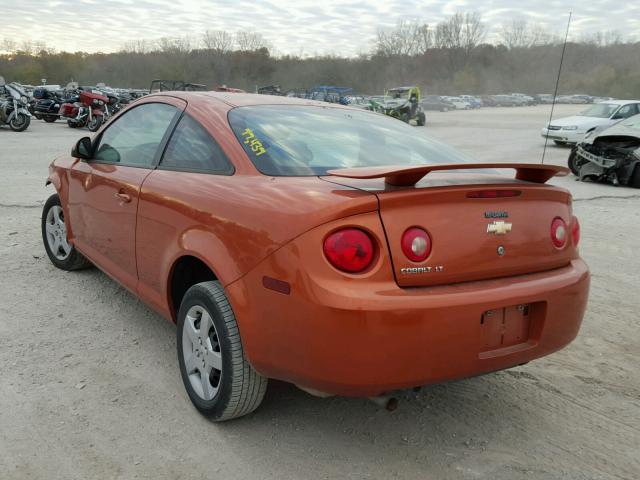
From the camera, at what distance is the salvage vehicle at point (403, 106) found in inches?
1062

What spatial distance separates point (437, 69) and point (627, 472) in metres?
120

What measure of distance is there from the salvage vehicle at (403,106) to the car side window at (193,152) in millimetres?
24033

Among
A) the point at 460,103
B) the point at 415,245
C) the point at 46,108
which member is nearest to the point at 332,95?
the point at 46,108

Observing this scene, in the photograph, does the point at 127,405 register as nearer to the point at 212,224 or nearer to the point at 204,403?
the point at 204,403

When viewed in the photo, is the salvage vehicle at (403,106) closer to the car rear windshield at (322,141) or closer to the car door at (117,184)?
the car door at (117,184)

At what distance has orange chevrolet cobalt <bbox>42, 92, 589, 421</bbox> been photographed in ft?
7.02

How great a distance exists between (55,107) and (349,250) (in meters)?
24.1

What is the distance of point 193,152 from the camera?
3.06m

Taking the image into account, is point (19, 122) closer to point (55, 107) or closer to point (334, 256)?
point (55, 107)

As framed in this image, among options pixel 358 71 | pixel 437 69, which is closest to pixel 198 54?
pixel 358 71

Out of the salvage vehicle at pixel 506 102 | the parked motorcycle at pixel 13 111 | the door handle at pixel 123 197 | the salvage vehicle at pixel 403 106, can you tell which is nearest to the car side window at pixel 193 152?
the door handle at pixel 123 197

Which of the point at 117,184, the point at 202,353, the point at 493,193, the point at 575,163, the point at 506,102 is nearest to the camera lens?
the point at 493,193

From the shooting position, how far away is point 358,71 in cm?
10844

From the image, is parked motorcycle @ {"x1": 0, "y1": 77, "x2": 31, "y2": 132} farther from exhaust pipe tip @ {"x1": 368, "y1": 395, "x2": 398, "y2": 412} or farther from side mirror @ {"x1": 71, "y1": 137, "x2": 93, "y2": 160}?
exhaust pipe tip @ {"x1": 368, "y1": 395, "x2": 398, "y2": 412}
